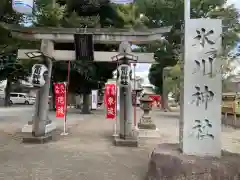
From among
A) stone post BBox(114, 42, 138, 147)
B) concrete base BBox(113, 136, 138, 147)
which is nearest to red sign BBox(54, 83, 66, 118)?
stone post BBox(114, 42, 138, 147)

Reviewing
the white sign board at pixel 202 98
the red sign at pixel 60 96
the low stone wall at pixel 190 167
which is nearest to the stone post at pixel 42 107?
the red sign at pixel 60 96

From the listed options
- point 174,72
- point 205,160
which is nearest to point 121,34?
point 205,160

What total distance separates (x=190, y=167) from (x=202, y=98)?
4.51ft

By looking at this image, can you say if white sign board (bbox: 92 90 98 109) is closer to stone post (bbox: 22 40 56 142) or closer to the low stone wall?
stone post (bbox: 22 40 56 142)

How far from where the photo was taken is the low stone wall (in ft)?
16.9

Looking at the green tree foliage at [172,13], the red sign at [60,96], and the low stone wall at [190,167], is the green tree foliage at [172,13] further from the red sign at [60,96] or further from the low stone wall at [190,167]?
the low stone wall at [190,167]

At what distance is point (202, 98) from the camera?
5941 millimetres

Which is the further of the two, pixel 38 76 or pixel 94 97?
pixel 94 97

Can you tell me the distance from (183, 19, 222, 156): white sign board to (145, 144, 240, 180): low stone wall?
370mm

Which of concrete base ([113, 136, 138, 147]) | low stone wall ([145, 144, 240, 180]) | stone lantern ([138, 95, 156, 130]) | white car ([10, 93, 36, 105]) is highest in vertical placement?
white car ([10, 93, 36, 105])

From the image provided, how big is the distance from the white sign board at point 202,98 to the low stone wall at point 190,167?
37 cm

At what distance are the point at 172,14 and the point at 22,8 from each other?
60.8ft

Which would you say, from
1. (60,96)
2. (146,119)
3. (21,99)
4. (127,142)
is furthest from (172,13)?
(21,99)

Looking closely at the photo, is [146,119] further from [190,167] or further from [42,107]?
[190,167]
